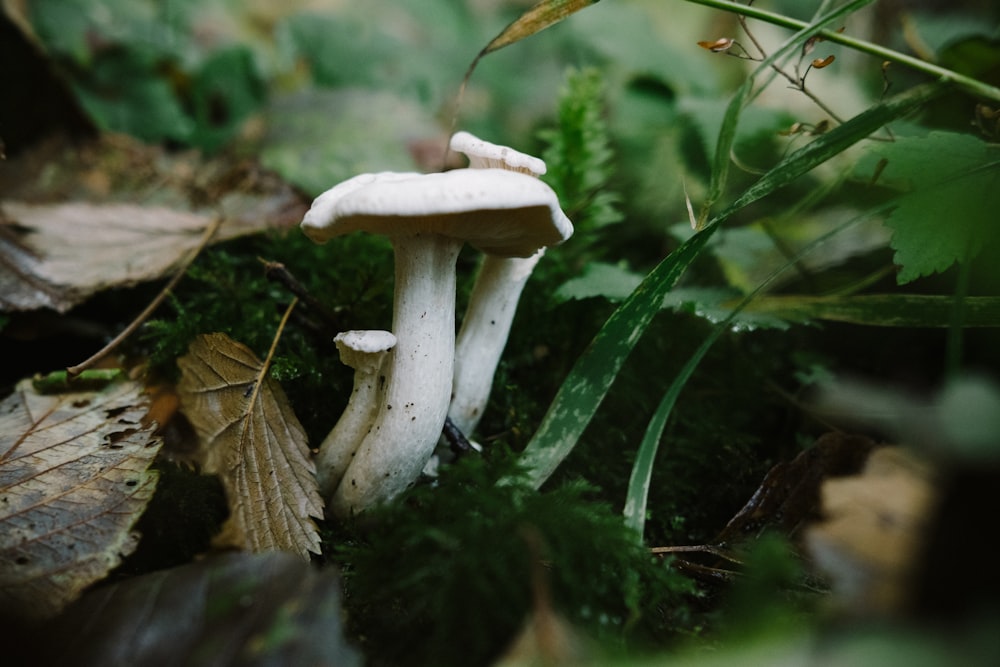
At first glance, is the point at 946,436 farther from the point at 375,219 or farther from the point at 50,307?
the point at 50,307

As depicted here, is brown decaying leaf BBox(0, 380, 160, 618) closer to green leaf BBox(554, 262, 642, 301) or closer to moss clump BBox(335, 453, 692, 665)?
moss clump BBox(335, 453, 692, 665)

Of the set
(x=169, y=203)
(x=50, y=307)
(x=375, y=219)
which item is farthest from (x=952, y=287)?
(x=169, y=203)

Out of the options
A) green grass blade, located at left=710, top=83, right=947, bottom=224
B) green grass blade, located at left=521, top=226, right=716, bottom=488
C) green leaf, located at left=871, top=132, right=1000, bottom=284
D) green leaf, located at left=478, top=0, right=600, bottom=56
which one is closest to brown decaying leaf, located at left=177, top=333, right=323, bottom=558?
green grass blade, located at left=521, top=226, right=716, bottom=488

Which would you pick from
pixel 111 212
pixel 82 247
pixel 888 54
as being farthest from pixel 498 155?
pixel 111 212

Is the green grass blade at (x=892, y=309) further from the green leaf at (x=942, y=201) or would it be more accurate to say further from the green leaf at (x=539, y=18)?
the green leaf at (x=539, y=18)

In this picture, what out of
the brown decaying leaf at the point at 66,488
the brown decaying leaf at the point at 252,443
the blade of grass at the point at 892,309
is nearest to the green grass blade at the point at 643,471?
the blade of grass at the point at 892,309

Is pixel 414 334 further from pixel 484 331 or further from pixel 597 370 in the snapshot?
pixel 597 370
